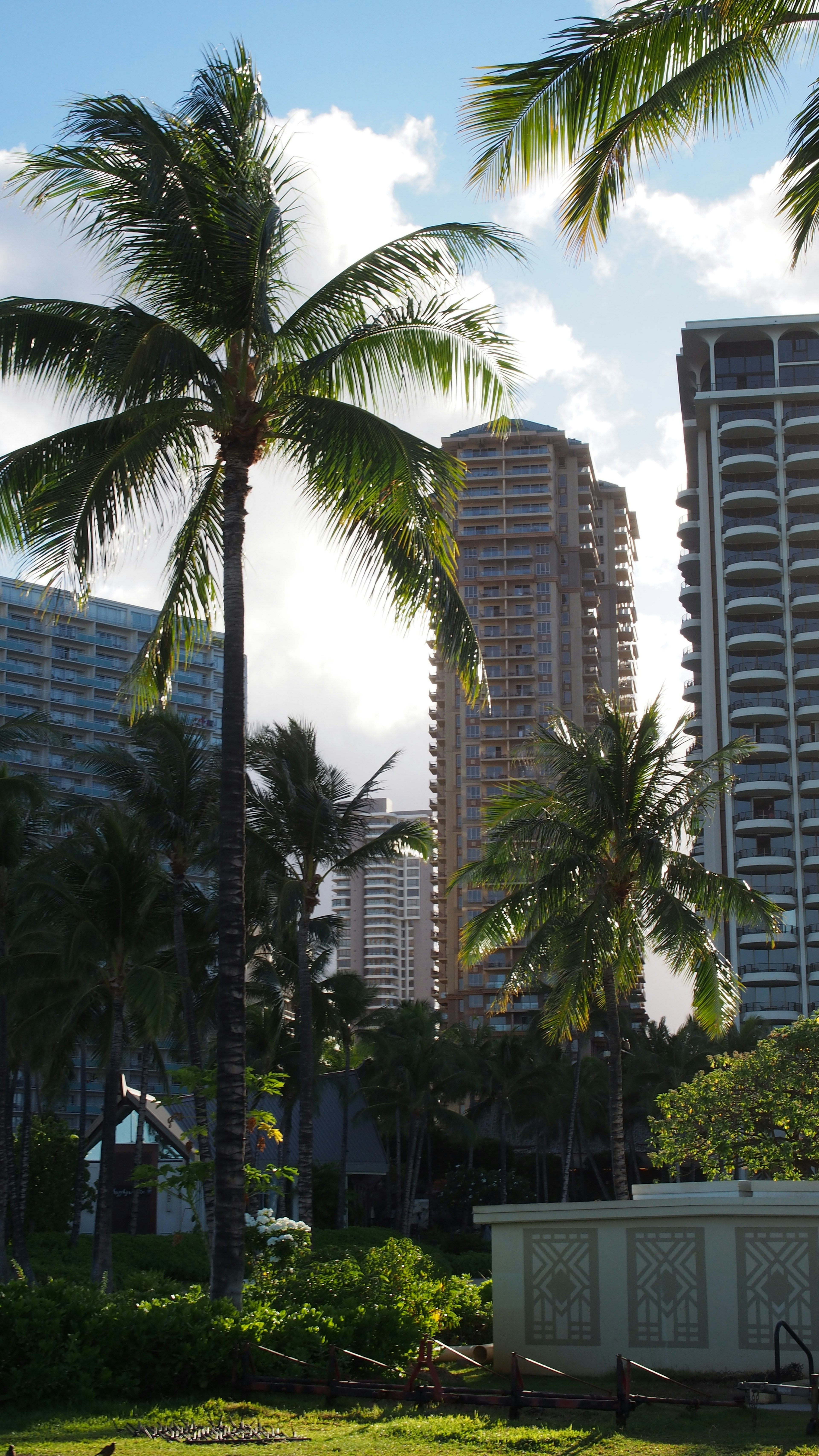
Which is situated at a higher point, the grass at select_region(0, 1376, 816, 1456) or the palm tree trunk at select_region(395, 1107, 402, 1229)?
the grass at select_region(0, 1376, 816, 1456)

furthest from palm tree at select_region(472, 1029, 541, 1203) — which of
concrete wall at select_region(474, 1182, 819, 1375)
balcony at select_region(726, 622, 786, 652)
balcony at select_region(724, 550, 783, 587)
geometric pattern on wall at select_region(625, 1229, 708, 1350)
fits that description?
geometric pattern on wall at select_region(625, 1229, 708, 1350)

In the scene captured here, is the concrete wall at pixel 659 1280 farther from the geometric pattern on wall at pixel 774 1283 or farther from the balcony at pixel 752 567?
the balcony at pixel 752 567

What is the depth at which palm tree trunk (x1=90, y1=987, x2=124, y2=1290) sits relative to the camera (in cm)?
2994

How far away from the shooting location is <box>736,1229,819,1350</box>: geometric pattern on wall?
1468cm

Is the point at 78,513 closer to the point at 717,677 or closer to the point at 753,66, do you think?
the point at 753,66

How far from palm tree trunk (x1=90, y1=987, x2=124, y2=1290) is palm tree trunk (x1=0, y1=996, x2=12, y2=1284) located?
206 cm

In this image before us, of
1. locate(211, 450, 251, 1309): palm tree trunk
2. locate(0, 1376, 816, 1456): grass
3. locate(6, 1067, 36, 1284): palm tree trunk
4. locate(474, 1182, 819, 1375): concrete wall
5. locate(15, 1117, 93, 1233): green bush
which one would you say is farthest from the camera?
locate(15, 1117, 93, 1233): green bush

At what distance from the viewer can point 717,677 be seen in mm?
93438

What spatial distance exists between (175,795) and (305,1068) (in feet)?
22.5

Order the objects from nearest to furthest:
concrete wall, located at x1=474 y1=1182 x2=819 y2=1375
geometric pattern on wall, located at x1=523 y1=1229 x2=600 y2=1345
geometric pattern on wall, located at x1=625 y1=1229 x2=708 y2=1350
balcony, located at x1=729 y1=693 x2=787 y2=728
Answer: concrete wall, located at x1=474 y1=1182 x2=819 y2=1375 < geometric pattern on wall, located at x1=625 y1=1229 x2=708 y2=1350 < geometric pattern on wall, located at x1=523 y1=1229 x2=600 y2=1345 < balcony, located at x1=729 y1=693 x2=787 y2=728

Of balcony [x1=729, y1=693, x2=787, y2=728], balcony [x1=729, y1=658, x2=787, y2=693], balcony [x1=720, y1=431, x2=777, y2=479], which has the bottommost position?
balcony [x1=729, y1=693, x2=787, y2=728]

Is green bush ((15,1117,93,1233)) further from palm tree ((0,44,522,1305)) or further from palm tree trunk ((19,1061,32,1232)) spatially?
palm tree ((0,44,522,1305))

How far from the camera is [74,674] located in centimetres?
12325

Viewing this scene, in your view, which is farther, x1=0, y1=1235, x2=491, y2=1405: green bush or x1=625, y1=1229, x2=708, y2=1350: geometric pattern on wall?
x1=625, y1=1229, x2=708, y2=1350: geometric pattern on wall
